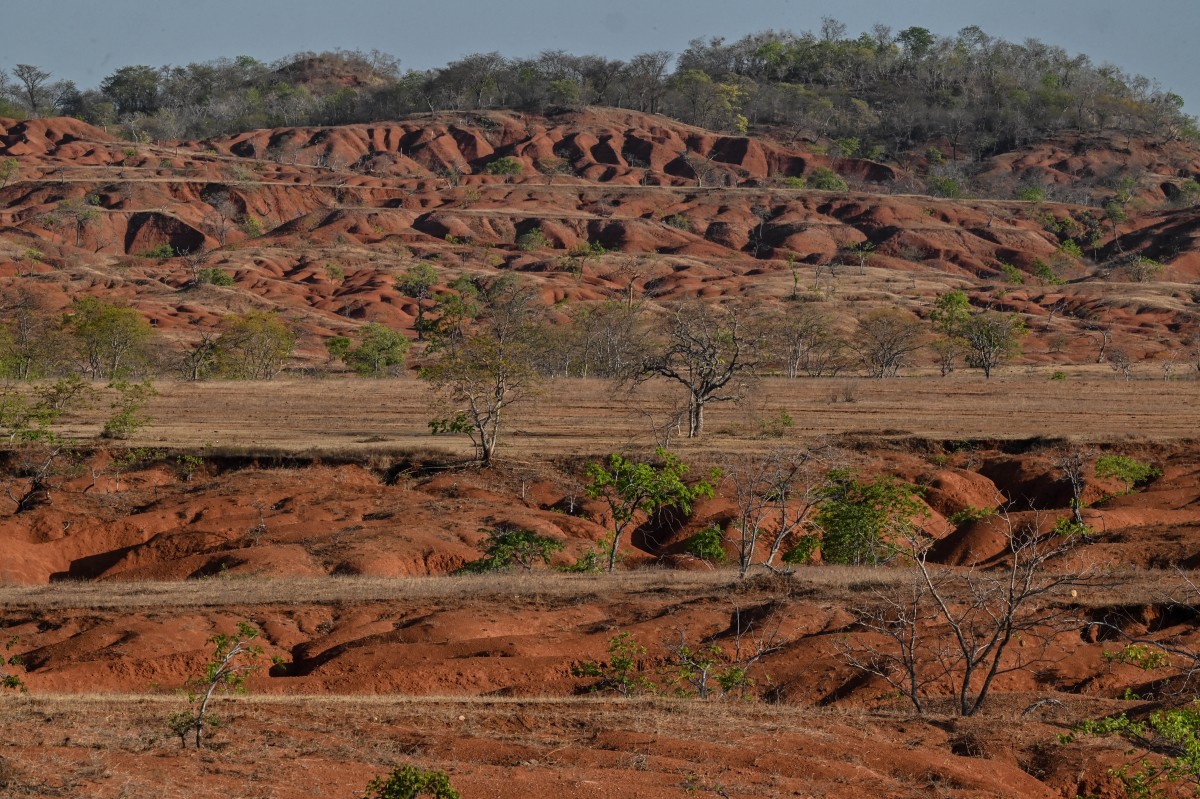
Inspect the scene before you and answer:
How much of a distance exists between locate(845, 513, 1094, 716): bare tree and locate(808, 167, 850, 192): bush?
440 feet

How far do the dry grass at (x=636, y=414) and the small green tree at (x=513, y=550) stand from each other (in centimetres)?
1063

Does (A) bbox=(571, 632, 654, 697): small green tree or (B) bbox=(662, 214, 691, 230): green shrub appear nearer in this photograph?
(A) bbox=(571, 632, 654, 697): small green tree

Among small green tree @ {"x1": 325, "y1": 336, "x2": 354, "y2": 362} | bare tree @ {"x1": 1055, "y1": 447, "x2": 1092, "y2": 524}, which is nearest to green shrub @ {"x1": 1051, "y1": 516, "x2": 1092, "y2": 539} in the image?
bare tree @ {"x1": 1055, "y1": 447, "x2": 1092, "y2": 524}

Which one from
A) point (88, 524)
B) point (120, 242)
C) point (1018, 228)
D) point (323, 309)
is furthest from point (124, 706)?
point (1018, 228)

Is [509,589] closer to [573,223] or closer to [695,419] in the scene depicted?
[695,419]

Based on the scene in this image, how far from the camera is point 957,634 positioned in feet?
48.3

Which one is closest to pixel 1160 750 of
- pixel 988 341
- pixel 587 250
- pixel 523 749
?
pixel 523 749

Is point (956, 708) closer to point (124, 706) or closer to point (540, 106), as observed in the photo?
point (124, 706)

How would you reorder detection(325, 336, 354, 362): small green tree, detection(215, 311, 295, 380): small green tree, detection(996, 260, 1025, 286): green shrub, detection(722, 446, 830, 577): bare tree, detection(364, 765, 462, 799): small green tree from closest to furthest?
detection(364, 765, 462, 799): small green tree
detection(722, 446, 830, 577): bare tree
detection(215, 311, 295, 380): small green tree
detection(325, 336, 354, 362): small green tree
detection(996, 260, 1025, 286): green shrub

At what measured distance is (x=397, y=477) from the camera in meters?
37.2

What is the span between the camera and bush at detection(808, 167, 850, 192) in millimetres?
150125

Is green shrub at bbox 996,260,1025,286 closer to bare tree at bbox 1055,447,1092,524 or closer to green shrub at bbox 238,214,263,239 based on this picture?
green shrub at bbox 238,214,263,239

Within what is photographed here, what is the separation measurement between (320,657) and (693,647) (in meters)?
6.08

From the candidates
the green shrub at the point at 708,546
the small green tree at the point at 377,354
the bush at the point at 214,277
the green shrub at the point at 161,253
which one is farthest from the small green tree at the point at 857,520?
the green shrub at the point at 161,253
